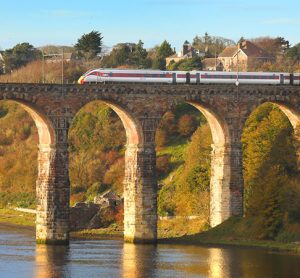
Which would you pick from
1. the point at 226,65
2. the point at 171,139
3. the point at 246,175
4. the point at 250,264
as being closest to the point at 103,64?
the point at 226,65

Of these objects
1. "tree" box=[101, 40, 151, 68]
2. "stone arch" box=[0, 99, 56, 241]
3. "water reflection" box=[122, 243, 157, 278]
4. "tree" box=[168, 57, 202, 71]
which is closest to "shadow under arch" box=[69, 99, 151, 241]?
Result: "water reflection" box=[122, 243, 157, 278]

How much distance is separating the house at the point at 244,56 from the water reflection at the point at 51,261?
85579 mm

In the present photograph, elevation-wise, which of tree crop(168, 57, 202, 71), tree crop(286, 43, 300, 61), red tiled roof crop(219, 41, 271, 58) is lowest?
tree crop(168, 57, 202, 71)

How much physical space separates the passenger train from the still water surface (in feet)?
48.0

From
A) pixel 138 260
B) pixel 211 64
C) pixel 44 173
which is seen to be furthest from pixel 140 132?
pixel 211 64

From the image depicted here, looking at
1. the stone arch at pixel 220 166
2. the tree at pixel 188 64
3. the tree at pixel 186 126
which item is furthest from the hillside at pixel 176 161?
the tree at pixel 188 64

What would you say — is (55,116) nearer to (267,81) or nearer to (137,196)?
(137,196)

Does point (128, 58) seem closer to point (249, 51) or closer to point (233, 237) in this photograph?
point (249, 51)

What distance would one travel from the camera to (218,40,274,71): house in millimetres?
185000

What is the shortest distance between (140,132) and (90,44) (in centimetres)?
8351

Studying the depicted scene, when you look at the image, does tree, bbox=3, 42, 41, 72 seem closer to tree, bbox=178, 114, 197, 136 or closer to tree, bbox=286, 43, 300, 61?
tree, bbox=286, 43, 300, 61

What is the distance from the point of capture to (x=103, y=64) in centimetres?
18738

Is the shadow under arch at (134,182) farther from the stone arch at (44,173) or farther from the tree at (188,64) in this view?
the tree at (188,64)

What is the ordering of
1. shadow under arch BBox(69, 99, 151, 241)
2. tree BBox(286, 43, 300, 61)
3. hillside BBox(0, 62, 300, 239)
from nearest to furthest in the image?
hillside BBox(0, 62, 300, 239) < shadow under arch BBox(69, 99, 151, 241) < tree BBox(286, 43, 300, 61)
